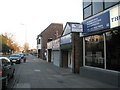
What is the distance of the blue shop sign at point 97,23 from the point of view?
1029cm

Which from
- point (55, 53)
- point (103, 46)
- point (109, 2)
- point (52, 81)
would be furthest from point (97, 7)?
point (55, 53)

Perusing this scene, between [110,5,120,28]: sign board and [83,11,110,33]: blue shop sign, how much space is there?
1.03 ft

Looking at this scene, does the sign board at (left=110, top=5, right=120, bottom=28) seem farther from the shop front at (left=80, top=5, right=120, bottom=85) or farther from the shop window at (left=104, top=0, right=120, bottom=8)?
the shop window at (left=104, top=0, right=120, bottom=8)

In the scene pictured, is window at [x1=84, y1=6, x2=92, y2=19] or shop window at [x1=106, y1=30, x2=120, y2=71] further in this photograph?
window at [x1=84, y1=6, x2=92, y2=19]

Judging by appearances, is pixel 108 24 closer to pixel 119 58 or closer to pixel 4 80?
pixel 119 58

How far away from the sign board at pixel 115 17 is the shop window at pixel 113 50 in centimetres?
44

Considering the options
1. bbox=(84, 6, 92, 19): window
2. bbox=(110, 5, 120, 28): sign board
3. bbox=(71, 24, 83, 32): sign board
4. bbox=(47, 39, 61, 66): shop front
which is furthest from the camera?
bbox=(47, 39, 61, 66): shop front

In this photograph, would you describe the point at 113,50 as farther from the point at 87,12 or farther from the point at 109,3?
the point at 87,12

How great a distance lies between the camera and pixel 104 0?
1098 centimetres

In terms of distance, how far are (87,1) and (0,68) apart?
29.0ft

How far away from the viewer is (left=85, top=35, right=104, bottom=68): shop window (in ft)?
36.7

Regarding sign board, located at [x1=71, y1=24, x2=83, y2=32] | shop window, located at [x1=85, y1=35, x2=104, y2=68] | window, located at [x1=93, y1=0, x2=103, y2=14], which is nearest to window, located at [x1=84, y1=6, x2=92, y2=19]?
window, located at [x1=93, y1=0, x2=103, y2=14]

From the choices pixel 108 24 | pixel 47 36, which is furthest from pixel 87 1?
pixel 47 36

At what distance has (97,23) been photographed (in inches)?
444
